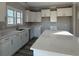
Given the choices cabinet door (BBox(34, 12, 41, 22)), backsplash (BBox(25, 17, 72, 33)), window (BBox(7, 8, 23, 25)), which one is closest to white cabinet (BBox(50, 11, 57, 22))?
backsplash (BBox(25, 17, 72, 33))

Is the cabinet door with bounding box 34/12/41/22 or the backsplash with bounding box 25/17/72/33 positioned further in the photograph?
the cabinet door with bounding box 34/12/41/22

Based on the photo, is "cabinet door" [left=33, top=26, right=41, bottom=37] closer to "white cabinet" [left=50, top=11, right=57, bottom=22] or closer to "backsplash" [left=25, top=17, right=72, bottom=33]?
"backsplash" [left=25, top=17, right=72, bottom=33]

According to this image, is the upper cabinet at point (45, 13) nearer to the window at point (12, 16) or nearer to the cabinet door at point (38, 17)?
the cabinet door at point (38, 17)

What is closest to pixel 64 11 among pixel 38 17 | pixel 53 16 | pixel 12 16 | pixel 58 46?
pixel 53 16

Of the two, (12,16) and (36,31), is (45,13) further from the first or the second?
(12,16)

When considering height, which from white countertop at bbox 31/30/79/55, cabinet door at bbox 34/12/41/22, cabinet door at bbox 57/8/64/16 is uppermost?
cabinet door at bbox 57/8/64/16

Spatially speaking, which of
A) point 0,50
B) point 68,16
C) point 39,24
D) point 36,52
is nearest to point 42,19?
point 39,24

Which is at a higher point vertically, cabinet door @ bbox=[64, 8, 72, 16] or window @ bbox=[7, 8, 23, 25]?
cabinet door @ bbox=[64, 8, 72, 16]

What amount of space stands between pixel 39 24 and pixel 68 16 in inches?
88.7

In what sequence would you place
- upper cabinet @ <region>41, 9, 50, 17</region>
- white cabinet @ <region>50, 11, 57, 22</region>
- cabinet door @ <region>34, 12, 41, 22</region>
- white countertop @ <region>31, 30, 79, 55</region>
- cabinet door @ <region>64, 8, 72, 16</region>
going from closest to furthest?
white countertop @ <region>31, 30, 79, 55</region> → cabinet door @ <region>64, 8, 72, 16</region> → white cabinet @ <region>50, 11, 57, 22</region> → upper cabinet @ <region>41, 9, 50, 17</region> → cabinet door @ <region>34, 12, 41, 22</region>

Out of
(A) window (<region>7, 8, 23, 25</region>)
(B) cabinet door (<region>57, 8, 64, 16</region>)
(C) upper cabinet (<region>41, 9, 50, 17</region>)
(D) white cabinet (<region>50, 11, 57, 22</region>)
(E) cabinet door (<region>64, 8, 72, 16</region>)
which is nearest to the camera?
(A) window (<region>7, 8, 23, 25</region>)

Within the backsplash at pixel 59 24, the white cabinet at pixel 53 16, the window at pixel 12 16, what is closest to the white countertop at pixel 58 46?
the window at pixel 12 16

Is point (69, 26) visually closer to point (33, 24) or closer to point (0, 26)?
point (33, 24)

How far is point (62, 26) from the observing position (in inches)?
306
